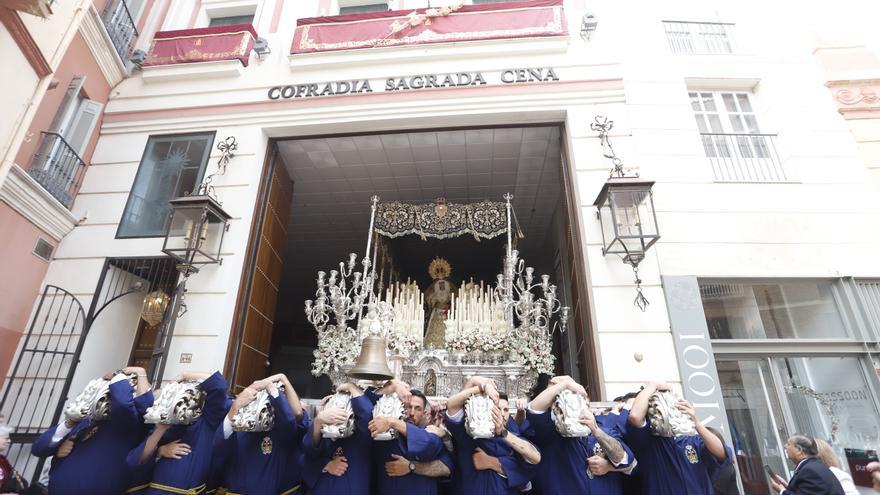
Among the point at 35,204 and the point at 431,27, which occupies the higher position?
the point at 431,27

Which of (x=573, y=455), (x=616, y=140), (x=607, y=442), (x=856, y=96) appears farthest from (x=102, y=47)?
(x=856, y=96)

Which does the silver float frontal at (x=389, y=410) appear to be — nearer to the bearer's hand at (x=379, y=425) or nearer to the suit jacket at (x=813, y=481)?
the bearer's hand at (x=379, y=425)

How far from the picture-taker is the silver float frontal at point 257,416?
2.53m

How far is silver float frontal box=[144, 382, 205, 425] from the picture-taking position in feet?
8.37

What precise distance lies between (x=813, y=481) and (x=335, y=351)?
15.2 feet

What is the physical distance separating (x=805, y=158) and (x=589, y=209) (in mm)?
3109

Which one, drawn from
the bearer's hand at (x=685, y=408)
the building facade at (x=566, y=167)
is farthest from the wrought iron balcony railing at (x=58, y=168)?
the bearer's hand at (x=685, y=408)

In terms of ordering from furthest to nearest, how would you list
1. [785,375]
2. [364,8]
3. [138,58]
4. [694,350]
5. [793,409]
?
1. [364,8]
2. [138,58]
3. [785,375]
4. [793,409]
5. [694,350]

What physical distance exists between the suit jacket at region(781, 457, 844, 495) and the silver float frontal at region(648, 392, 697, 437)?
122 cm

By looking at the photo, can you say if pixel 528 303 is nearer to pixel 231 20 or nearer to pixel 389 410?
pixel 389 410

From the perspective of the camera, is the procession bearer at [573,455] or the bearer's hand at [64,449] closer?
the procession bearer at [573,455]

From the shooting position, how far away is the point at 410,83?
6.11m

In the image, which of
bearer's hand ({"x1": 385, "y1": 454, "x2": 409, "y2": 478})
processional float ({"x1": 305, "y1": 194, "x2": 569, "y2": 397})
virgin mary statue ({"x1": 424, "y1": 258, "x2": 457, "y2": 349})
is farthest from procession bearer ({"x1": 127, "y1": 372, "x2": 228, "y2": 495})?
Answer: virgin mary statue ({"x1": 424, "y1": 258, "x2": 457, "y2": 349})

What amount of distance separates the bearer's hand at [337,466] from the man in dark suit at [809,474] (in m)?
3.08
